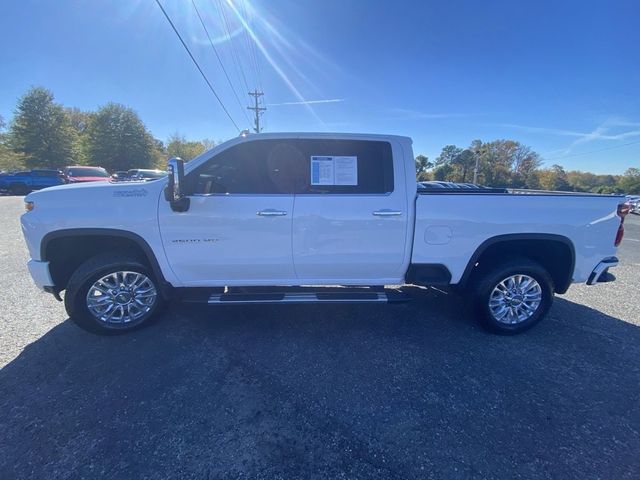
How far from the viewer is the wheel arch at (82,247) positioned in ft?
9.29

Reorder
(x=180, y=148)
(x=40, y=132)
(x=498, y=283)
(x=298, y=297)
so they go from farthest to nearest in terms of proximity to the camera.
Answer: (x=180, y=148)
(x=40, y=132)
(x=498, y=283)
(x=298, y=297)

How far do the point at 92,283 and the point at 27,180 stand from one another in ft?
78.8

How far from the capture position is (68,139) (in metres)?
35.5

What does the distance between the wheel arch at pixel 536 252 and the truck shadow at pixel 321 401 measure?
0.65m

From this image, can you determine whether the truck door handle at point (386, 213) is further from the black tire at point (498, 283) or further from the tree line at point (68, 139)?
the tree line at point (68, 139)

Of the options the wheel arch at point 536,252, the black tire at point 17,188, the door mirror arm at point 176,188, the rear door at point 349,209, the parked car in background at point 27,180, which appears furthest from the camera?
the black tire at point 17,188

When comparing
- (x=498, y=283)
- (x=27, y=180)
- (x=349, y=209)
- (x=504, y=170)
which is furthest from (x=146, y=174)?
(x=504, y=170)

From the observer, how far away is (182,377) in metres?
2.52

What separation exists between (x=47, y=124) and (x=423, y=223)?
47.1 metres

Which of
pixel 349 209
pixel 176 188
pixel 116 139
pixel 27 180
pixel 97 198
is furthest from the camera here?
pixel 116 139

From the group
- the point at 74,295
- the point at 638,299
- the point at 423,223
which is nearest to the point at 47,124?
the point at 74,295

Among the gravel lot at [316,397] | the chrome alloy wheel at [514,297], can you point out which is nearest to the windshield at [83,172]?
the gravel lot at [316,397]

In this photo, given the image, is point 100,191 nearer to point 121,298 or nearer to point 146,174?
point 121,298

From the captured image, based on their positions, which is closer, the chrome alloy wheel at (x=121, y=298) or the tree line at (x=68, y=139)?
the chrome alloy wheel at (x=121, y=298)
